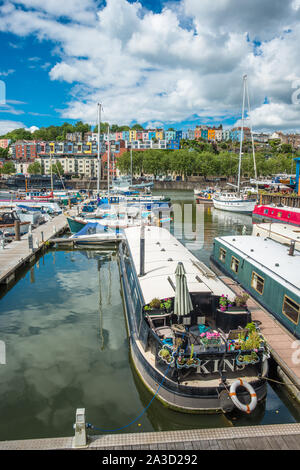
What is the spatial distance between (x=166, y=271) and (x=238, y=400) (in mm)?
5742

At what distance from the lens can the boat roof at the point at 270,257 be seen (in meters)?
12.4

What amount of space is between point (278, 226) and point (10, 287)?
20.8m

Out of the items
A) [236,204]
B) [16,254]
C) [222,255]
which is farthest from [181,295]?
[236,204]

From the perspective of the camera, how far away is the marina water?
8.66 m

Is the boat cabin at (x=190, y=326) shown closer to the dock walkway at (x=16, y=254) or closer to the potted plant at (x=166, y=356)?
the potted plant at (x=166, y=356)

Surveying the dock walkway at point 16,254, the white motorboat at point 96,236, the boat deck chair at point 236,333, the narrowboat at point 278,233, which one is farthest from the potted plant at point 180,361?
the white motorboat at point 96,236

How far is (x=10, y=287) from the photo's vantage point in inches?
753

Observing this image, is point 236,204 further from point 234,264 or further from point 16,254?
point 16,254

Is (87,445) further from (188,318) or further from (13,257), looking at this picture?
(13,257)

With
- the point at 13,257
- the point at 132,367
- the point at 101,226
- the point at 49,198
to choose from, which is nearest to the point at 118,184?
the point at 49,198

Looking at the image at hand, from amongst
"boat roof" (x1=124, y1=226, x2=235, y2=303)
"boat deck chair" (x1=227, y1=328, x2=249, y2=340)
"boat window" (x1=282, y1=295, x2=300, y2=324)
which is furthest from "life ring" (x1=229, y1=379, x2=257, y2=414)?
"boat window" (x1=282, y1=295, x2=300, y2=324)

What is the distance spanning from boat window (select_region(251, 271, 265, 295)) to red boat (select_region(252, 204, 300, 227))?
2475 cm

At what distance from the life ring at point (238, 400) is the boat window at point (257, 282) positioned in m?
6.57
